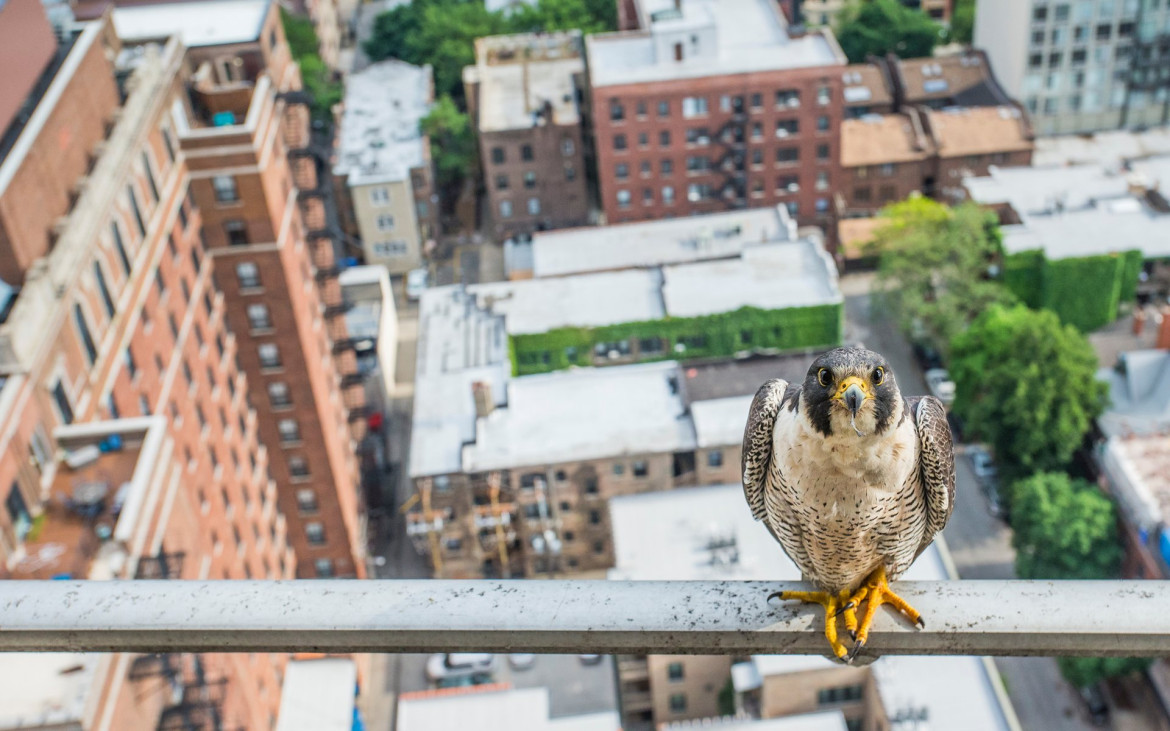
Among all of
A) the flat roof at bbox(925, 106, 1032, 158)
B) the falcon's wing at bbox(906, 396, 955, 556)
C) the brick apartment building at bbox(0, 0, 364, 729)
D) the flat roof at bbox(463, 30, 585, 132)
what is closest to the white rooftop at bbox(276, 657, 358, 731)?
the brick apartment building at bbox(0, 0, 364, 729)

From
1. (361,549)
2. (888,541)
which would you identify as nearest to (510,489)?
(361,549)

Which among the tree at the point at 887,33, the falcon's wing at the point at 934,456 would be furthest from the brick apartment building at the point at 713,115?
the falcon's wing at the point at 934,456

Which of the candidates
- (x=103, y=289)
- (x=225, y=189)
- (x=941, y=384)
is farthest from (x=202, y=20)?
(x=941, y=384)

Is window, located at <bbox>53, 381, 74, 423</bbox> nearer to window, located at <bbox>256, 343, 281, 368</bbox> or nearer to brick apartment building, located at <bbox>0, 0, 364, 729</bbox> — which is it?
brick apartment building, located at <bbox>0, 0, 364, 729</bbox>

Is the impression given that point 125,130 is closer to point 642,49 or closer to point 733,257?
point 733,257

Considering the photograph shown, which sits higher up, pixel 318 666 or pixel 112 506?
pixel 112 506
